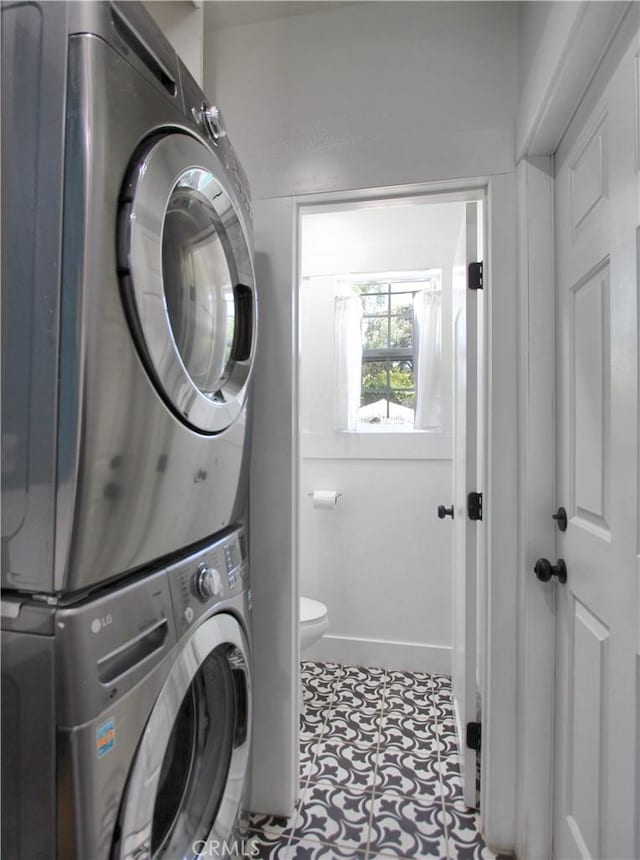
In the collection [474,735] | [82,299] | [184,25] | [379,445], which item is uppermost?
[184,25]

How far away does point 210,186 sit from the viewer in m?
0.91

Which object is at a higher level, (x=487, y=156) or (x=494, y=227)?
(x=487, y=156)

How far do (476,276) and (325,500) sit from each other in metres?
1.37

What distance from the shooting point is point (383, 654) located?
2.35 m

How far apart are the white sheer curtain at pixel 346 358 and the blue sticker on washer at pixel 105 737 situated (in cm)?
193

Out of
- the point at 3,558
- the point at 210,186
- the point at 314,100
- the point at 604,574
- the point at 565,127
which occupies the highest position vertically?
the point at 314,100

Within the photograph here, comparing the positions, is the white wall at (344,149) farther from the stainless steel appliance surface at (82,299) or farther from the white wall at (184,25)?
the stainless steel appliance surface at (82,299)

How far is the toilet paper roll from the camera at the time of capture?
2.38 meters

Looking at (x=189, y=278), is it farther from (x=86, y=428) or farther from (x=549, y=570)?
(x=549, y=570)

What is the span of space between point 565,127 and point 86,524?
1.39m

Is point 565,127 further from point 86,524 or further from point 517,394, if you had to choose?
point 86,524

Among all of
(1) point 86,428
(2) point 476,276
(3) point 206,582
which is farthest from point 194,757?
(2) point 476,276

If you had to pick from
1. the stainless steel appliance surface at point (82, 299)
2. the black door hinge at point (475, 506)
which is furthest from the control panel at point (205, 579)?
the black door hinge at point (475, 506)

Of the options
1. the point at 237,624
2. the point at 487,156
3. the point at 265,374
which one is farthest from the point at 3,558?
the point at 487,156
